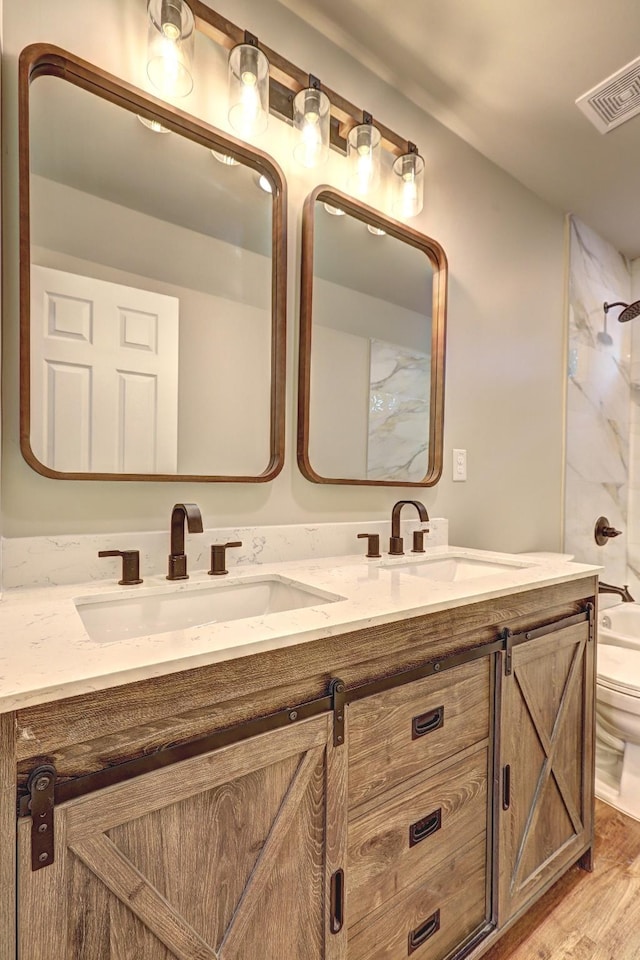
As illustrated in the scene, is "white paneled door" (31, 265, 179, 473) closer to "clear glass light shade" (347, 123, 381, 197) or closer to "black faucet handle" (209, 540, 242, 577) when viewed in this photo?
"black faucet handle" (209, 540, 242, 577)

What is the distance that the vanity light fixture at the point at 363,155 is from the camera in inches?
59.1

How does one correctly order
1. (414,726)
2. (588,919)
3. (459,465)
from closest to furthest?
(414,726)
(588,919)
(459,465)

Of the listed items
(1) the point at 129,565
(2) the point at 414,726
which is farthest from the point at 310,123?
(2) the point at 414,726

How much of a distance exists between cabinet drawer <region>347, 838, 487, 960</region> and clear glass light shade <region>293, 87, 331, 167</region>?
179 centimetres

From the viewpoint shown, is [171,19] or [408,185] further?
[408,185]

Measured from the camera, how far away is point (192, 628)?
2.53 feet

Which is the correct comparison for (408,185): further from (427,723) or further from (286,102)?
(427,723)

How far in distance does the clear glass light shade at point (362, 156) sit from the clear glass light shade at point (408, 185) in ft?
0.35

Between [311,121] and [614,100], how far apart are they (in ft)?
3.71

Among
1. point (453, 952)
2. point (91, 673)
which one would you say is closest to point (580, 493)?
point (453, 952)

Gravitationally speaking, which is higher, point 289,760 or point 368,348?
point 368,348

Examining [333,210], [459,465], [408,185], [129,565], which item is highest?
[408,185]

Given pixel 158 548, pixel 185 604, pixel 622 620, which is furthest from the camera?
pixel 622 620

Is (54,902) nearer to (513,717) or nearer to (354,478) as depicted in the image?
(513,717)
